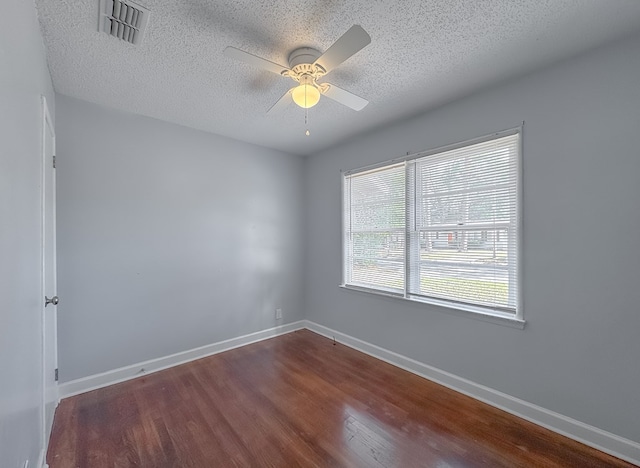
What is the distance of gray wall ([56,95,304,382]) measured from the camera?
2.41 metres

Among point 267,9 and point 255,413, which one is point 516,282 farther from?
point 267,9

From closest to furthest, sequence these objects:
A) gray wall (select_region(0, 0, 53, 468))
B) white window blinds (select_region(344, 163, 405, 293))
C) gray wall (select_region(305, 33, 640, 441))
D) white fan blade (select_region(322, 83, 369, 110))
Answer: gray wall (select_region(0, 0, 53, 468))
gray wall (select_region(305, 33, 640, 441))
white fan blade (select_region(322, 83, 369, 110))
white window blinds (select_region(344, 163, 405, 293))

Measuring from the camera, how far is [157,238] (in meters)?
2.84

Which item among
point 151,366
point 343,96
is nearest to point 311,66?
point 343,96

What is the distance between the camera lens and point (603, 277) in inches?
69.2

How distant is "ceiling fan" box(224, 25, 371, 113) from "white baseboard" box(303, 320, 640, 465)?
2.50 metres

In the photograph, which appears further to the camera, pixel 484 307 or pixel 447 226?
pixel 447 226

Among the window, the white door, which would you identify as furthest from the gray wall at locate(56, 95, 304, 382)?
the window

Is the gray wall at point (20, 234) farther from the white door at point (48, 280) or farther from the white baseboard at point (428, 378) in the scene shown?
the white baseboard at point (428, 378)

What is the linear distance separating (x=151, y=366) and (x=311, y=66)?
3.14 m

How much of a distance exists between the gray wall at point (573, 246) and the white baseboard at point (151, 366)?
2260 mm

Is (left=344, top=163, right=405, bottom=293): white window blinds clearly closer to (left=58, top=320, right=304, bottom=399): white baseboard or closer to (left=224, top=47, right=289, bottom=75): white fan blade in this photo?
(left=58, top=320, right=304, bottom=399): white baseboard

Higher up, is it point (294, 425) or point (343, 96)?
point (343, 96)

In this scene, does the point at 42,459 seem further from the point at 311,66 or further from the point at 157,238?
the point at 311,66
